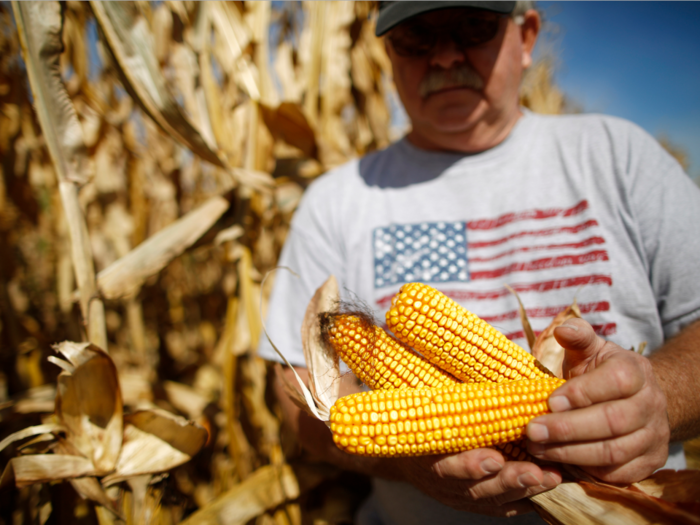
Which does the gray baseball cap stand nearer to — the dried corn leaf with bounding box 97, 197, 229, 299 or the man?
the man

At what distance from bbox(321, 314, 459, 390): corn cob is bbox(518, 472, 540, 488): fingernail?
0.26 metres

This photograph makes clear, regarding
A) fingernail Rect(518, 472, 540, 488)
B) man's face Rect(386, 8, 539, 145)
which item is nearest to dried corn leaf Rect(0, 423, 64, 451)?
fingernail Rect(518, 472, 540, 488)

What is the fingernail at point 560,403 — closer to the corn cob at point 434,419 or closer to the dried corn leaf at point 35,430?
the corn cob at point 434,419

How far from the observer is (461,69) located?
141 centimetres

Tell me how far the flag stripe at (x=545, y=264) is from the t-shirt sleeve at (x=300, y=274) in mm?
625

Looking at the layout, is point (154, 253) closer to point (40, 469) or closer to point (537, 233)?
point (40, 469)

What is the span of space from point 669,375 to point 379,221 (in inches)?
42.8

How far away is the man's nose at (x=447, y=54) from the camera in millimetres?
1387

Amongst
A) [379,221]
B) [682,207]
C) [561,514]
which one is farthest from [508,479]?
[682,207]

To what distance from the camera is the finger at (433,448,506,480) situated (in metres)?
0.78

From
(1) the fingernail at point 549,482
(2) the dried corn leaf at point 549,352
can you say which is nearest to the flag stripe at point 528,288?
(2) the dried corn leaf at point 549,352

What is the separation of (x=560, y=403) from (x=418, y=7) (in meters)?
1.46

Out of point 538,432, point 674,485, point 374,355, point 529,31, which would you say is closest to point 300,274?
point 374,355

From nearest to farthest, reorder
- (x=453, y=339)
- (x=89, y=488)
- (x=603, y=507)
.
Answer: (x=603, y=507) < (x=453, y=339) < (x=89, y=488)
